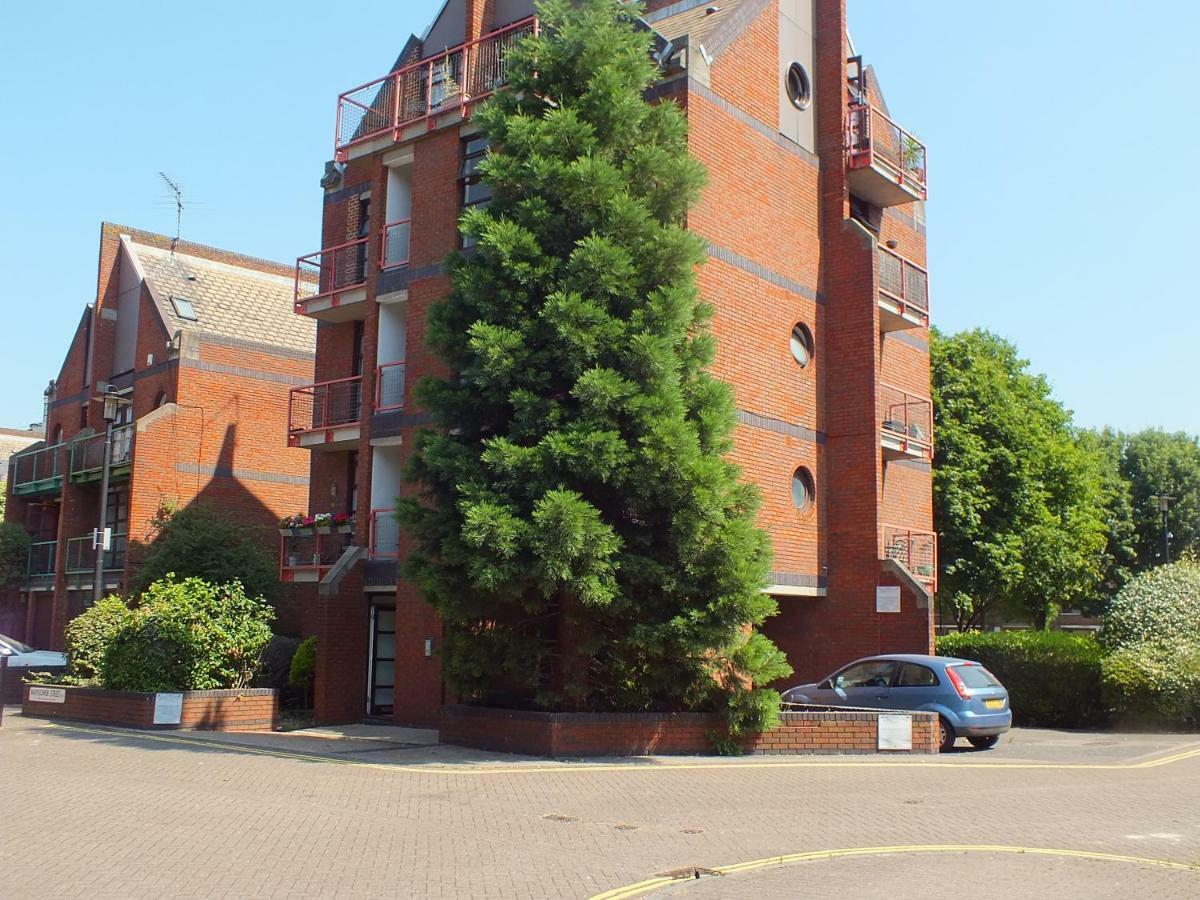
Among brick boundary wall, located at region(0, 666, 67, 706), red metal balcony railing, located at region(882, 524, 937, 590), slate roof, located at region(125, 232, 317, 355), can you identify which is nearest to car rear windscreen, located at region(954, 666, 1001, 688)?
red metal balcony railing, located at region(882, 524, 937, 590)

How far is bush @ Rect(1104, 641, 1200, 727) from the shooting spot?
2136 cm

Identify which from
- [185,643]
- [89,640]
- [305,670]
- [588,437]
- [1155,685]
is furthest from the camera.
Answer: [89,640]

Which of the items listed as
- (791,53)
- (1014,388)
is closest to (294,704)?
(791,53)

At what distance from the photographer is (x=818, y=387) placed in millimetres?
22766

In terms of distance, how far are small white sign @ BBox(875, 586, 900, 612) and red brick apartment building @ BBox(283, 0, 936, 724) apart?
6 centimetres

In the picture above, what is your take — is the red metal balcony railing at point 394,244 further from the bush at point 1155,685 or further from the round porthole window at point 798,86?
the bush at point 1155,685

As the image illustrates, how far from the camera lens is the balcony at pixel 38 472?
33781 millimetres

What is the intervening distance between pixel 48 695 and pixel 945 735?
50.8 ft

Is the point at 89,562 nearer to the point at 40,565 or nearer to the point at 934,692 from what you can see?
the point at 40,565

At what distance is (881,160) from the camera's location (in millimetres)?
23875

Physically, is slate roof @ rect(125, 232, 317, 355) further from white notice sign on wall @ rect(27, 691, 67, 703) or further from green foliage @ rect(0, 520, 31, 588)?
white notice sign on wall @ rect(27, 691, 67, 703)

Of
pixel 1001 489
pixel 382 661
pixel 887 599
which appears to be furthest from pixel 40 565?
pixel 1001 489

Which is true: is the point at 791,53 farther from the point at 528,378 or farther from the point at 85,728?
the point at 85,728

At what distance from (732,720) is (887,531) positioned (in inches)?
357
